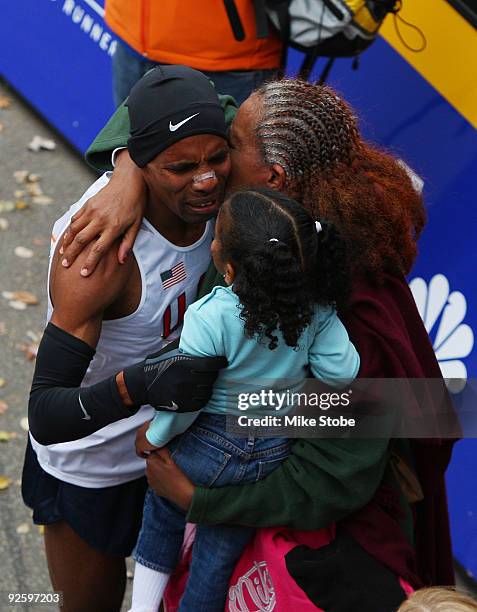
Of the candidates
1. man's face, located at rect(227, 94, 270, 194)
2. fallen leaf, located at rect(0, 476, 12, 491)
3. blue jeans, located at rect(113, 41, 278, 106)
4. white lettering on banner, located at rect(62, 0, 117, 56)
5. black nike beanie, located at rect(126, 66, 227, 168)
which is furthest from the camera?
white lettering on banner, located at rect(62, 0, 117, 56)

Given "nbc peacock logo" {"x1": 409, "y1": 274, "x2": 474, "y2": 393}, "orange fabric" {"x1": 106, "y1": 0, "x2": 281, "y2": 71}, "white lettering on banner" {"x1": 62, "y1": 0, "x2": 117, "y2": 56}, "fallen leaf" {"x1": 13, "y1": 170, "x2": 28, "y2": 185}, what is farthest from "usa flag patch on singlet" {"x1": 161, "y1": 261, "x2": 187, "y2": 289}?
"fallen leaf" {"x1": 13, "y1": 170, "x2": 28, "y2": 185}

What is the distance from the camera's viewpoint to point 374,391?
2.31 m

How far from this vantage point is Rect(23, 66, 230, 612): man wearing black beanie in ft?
7.95

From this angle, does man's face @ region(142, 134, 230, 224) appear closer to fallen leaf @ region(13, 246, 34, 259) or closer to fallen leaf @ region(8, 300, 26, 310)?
fallen leaf @ region(8, 300, 26, 310)

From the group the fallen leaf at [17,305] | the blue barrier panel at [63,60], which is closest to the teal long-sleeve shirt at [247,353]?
the fallen leaf at [17,305]

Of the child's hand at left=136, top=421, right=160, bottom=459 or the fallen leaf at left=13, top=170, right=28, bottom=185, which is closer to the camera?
the child's hand at left=136, top=421, right=160, bottom=459

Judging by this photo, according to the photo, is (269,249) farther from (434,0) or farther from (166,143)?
(434,0)

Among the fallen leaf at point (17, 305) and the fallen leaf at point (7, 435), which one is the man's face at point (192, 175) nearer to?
the fallen leaf at point (7, 435)

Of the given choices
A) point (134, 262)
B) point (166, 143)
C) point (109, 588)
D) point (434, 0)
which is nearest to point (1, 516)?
point (109, 588)

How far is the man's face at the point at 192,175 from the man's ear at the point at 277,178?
121 mm

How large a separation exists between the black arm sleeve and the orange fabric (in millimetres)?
1786

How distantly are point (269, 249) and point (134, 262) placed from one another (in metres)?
0.59

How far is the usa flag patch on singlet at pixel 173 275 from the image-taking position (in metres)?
2.62

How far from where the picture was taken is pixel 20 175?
583 centimetres
